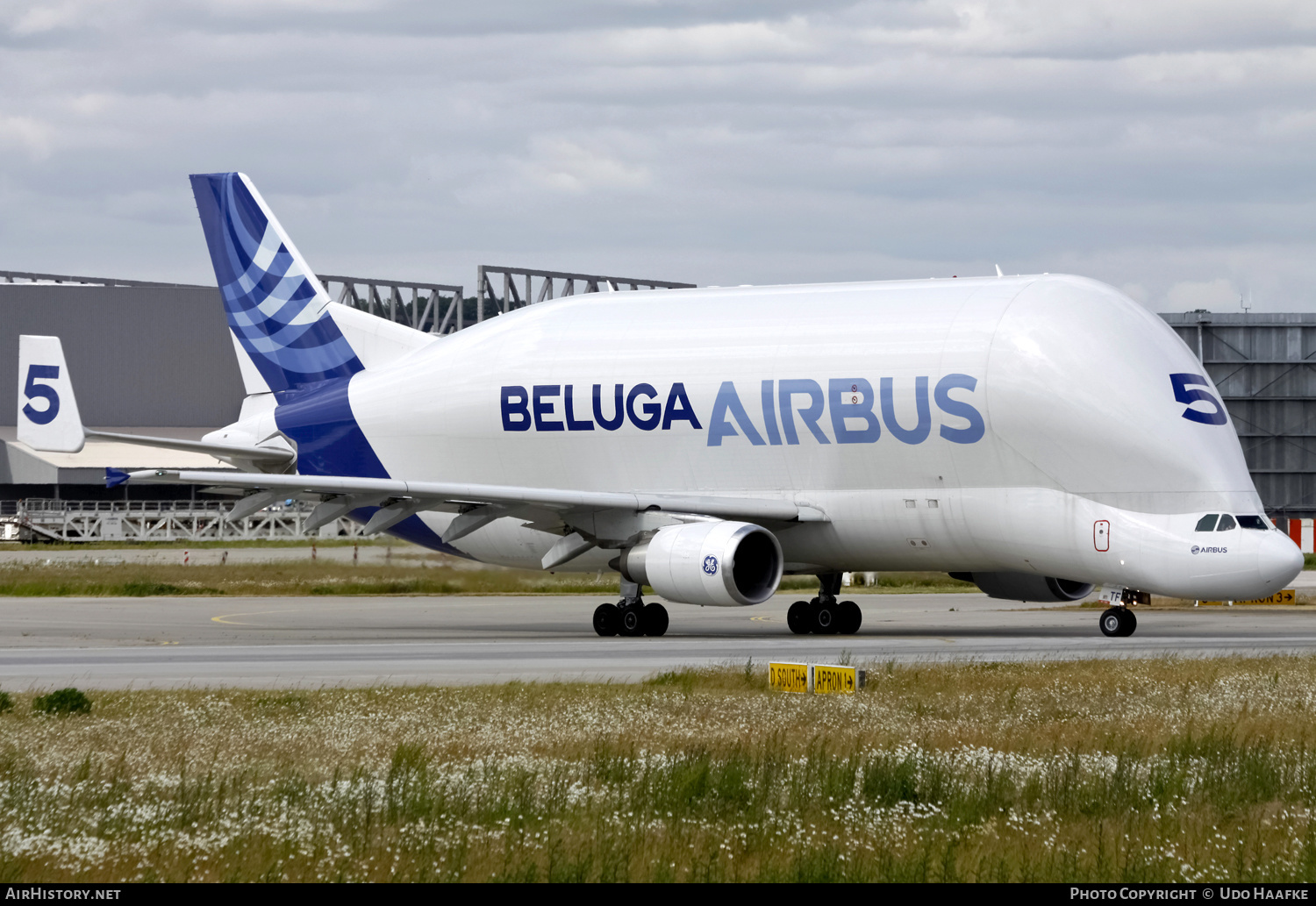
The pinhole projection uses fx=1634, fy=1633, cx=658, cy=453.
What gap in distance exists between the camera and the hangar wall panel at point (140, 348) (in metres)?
102

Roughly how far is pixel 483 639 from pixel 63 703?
42.2ft

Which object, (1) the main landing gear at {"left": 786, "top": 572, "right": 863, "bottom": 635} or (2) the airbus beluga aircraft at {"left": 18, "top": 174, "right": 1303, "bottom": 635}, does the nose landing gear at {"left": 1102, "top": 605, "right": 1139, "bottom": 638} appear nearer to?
Result: (2) the airbus beluga aircraft at {"left": 18, "top": 174, "right": 1303, "bottom": 635}

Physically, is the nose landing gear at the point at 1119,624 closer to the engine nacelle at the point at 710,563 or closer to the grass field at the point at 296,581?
the engine nacelle at the point at 710,563

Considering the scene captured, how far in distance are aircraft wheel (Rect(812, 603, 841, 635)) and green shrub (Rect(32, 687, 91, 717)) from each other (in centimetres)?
1634

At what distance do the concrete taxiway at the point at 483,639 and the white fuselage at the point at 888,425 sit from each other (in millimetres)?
1674

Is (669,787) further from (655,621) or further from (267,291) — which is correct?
(267,291)

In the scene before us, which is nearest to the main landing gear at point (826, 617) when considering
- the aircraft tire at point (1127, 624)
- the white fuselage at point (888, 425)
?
the white fuselage at point (888, 425)

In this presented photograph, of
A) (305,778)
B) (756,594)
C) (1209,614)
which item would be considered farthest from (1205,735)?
(1209,614)

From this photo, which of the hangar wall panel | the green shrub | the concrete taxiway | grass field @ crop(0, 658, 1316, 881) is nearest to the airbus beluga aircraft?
the concrete taxiway

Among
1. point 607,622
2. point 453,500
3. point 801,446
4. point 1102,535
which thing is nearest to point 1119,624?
point 1102,535

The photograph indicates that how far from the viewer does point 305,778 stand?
39.9 ft

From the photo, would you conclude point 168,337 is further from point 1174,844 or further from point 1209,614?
point 1174,844

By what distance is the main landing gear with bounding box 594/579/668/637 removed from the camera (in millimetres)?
30328

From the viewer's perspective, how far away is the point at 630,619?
30.4 m
